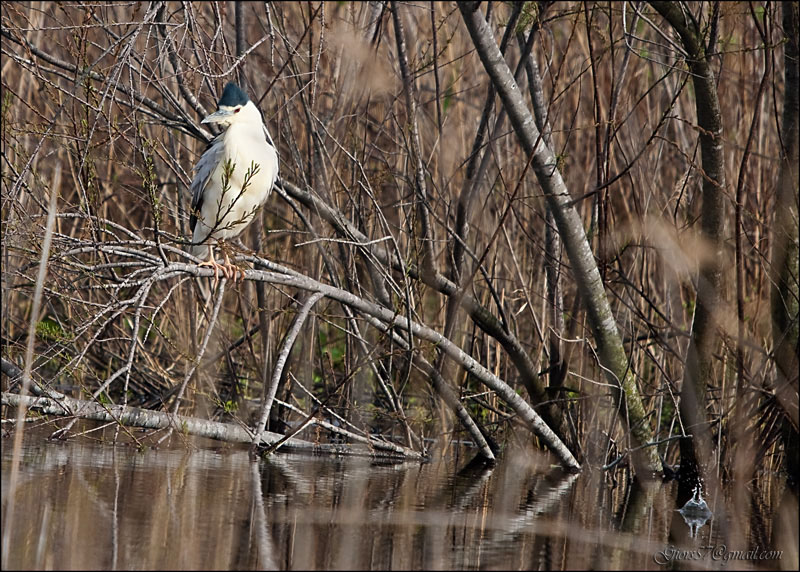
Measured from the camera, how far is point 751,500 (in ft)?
15.2

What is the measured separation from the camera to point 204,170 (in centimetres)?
530

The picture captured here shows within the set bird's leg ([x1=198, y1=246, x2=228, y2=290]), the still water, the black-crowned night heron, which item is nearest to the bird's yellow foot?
bird's leg ([x1=198, y1=246, x2=228, y2=290])

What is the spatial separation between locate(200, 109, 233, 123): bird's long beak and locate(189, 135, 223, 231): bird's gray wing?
0.57 ft

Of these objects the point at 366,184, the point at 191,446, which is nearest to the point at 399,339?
the point at 366,184

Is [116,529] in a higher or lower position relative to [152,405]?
Result: lower

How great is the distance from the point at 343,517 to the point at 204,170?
7.64 feet

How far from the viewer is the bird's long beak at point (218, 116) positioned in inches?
196

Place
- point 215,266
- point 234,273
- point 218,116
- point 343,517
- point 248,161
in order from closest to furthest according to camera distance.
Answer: point 343,517 < point 234,273 < point 215,266 < point 218,116 < point 248,161

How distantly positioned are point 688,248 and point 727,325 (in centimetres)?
45

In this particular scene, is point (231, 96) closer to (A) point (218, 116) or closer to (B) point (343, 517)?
(A) point (218, 116)

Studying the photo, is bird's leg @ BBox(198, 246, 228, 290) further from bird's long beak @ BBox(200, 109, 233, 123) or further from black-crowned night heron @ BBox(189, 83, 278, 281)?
bird's long beak @ BBox(200, 109, 233, 123)

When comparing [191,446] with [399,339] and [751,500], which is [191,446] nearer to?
[399,339]

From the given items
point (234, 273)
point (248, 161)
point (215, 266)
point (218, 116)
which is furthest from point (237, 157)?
point (234, 273)

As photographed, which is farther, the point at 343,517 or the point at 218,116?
the point at 218,116
